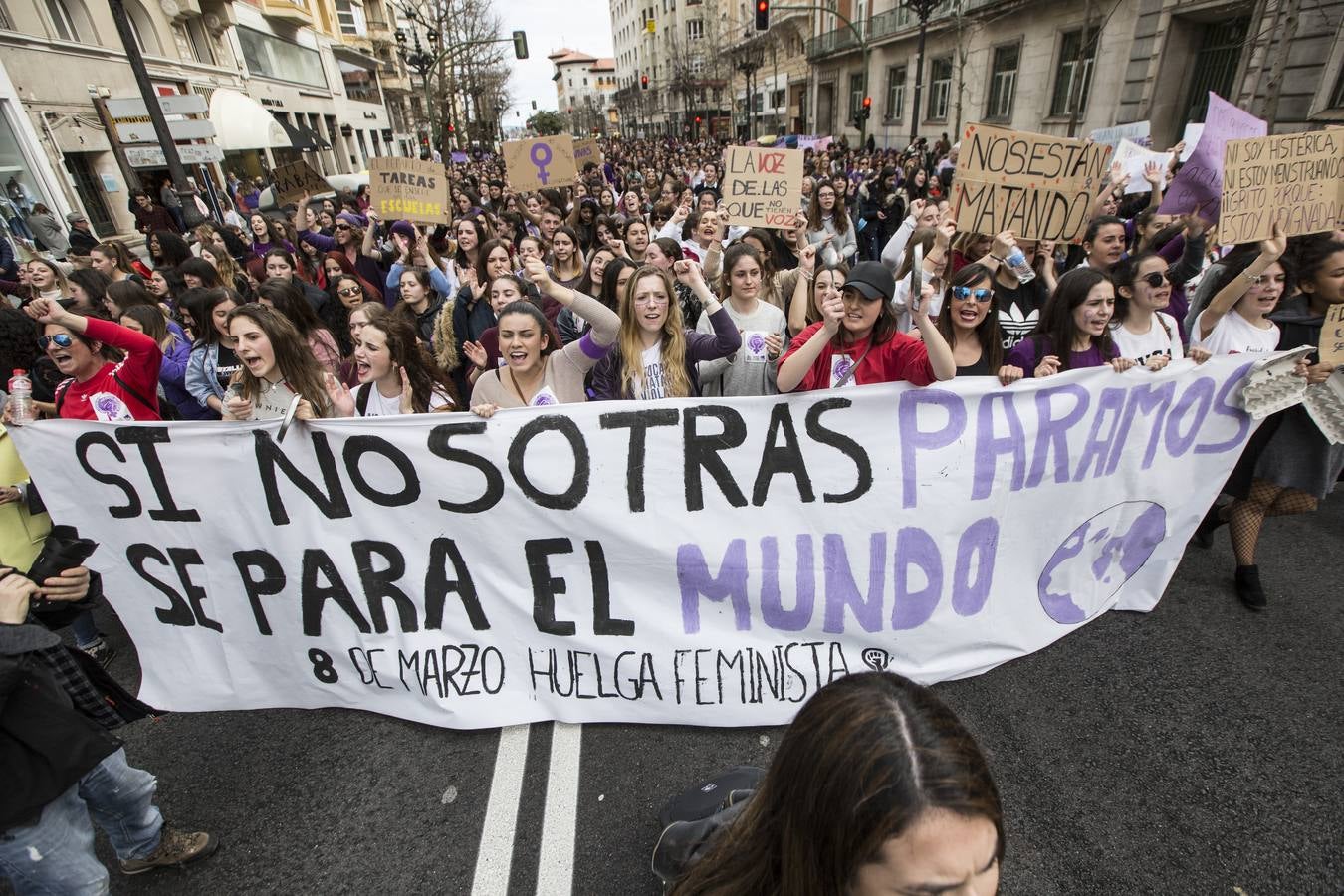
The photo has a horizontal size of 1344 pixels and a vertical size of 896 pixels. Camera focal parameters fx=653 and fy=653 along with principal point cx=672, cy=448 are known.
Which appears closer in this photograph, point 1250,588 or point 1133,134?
point 1250,588

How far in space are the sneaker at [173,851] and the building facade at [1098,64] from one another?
1537cm

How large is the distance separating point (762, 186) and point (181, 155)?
13591mm

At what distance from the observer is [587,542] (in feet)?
9.04

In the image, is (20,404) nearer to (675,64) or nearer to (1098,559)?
(1098,559)

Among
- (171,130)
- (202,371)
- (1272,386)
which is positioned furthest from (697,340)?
(171,130)

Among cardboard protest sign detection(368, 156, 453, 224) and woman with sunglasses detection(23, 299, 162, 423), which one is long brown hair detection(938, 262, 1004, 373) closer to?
woman with sunglasses detection(23, 299, 162, 423)

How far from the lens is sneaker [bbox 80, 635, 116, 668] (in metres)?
3.46

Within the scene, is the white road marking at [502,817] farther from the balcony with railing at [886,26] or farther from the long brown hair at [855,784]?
the balcony with railing at [886,26]

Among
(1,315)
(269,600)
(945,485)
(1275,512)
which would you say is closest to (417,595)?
(269,600)

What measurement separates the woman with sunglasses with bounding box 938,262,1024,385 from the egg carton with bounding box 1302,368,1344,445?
1.36 metres

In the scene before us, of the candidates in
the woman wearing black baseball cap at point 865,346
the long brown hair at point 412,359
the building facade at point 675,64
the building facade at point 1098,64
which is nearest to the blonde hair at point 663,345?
Answer: the woman wearing black baseball cap at point 865,346

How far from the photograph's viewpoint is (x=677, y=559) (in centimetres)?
277

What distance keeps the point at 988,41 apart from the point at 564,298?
95.5ft

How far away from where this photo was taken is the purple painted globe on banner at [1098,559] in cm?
302
